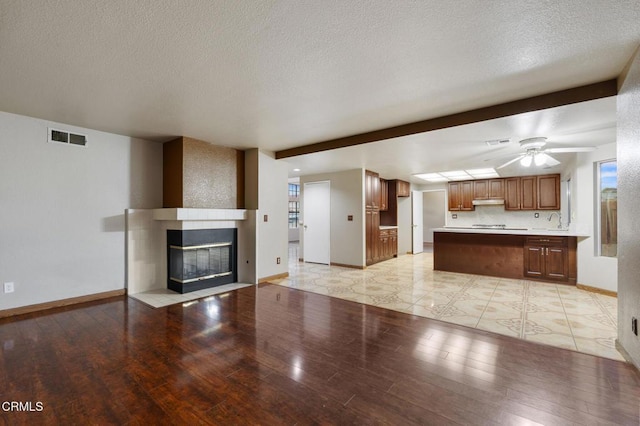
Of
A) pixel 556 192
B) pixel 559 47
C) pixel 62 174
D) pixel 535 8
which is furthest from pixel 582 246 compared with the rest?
pixel 62 174

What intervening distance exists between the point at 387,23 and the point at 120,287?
496 cm

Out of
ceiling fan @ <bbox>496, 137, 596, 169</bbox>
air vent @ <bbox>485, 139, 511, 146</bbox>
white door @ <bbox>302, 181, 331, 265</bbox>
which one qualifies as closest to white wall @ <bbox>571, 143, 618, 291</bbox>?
ceiling fan @ <bbox>496, 137, 596, 169</bbox>

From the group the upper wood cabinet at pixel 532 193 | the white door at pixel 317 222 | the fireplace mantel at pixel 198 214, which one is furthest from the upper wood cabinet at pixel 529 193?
the fireplace mantel at pixel 198 214

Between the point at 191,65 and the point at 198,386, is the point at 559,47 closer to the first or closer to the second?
the point at 191,65

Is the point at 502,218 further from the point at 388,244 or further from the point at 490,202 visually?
the point at 388,244

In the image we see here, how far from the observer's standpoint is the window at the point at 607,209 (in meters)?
4.39

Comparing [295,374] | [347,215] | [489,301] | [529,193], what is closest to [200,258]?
[295,374]

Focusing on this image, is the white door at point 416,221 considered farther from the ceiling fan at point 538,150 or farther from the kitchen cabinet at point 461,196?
the ceiling fan at point 538,150

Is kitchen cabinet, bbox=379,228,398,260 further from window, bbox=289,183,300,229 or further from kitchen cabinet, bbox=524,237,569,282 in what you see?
window, bbox=289,183,300,229

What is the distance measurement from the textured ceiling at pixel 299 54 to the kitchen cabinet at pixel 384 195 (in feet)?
15.5

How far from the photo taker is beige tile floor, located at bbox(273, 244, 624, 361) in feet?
9.69

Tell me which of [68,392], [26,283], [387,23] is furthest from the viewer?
Answer: [26,283]

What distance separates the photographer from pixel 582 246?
4.83 metres
